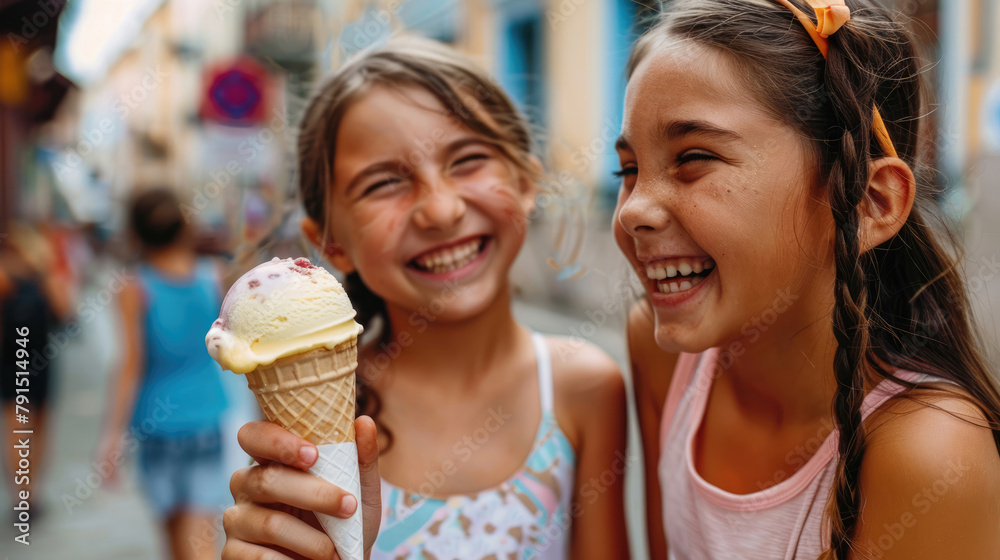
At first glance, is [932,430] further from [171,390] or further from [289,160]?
[171,390]

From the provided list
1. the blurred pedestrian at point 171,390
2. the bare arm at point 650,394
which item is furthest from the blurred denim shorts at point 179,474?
the bare arm at point 650,394

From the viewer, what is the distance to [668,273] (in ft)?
5.46

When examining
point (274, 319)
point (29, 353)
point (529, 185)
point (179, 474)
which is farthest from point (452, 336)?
point (29, 353)

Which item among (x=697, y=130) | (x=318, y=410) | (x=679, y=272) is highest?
(x=697, y=130)

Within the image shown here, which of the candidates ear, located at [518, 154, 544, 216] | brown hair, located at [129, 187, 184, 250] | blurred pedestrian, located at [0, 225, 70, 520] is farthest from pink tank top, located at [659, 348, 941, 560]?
blurred pedestrian, located at [0, 225, 70, 520]

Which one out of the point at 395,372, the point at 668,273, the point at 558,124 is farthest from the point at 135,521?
the point at 558,124

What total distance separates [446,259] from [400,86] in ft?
1.78

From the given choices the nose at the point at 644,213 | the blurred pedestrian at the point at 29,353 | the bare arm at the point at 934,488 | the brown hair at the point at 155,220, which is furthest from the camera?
the blurred pedestrian at the point at 29,353

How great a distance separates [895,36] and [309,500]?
168cm

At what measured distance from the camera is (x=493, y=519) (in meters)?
2.05

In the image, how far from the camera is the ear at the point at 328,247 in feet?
7.34

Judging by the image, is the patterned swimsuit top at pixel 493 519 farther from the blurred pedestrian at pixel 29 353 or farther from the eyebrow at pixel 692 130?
the blurred pedestrian at pixel 29 353

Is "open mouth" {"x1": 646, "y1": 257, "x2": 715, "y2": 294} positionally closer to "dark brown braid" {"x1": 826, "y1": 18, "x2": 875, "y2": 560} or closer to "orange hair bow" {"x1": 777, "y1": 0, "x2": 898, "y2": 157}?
"dark brown braid" {"x1": 826, "y1": 18, "x2": 875, "y2": 560}

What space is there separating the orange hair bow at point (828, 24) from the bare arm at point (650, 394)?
0.85 metres
